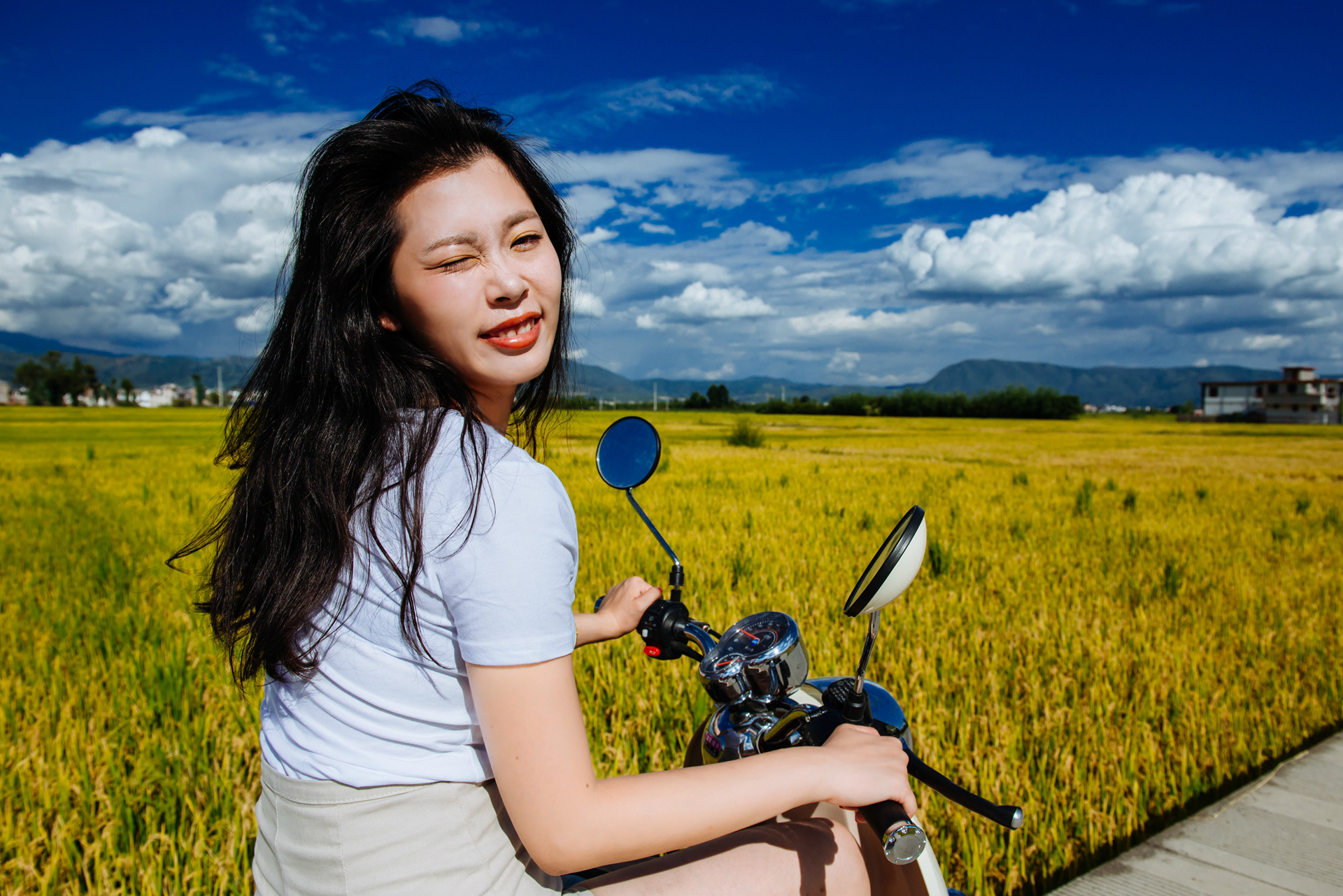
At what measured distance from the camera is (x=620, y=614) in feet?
5.32

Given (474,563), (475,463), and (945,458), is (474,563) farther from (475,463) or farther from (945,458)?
(945,458)

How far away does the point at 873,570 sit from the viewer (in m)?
1.10

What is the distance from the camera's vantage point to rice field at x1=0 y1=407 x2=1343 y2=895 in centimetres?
243

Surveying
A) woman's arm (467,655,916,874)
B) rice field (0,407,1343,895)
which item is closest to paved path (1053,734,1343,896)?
rice field (0,407,1343,895)

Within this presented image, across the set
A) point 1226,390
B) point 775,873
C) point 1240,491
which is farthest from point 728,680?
point 1226,390

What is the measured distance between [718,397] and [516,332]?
86.4 m

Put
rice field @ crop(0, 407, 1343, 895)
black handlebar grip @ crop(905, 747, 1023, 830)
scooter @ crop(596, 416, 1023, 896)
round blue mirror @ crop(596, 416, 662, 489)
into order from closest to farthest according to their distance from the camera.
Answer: black handlebar grip @ crop(905, 747, 1023, 830)
scooter @ crop(596, 416, 1023, 896)
round blue mirror @ crop(596, 416, 662, 489)
rice field @ crop(0, 407, 1343, 895)

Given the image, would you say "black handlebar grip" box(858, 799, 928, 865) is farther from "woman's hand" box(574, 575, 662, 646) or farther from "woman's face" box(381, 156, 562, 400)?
"woman's face" box(381, 156, 562, 400)

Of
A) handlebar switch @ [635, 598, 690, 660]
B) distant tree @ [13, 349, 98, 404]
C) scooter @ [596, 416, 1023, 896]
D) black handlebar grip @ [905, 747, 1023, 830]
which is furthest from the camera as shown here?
distant tree @ [13, 349, 98, 404]

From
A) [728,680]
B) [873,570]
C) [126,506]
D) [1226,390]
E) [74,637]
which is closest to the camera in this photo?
[873,570]

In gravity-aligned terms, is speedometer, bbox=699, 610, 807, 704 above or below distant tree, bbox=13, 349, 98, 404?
below

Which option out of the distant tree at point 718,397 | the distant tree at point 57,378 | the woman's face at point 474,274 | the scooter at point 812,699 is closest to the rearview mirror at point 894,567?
the scooter at point 812,699

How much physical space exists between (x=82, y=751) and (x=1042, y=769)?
3.67 meters

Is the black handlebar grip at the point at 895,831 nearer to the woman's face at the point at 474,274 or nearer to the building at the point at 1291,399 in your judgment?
the woman's face at the point at 474,274
